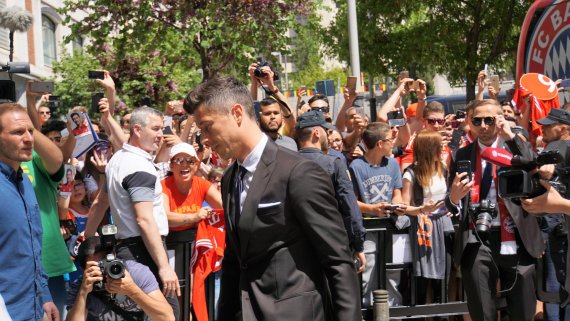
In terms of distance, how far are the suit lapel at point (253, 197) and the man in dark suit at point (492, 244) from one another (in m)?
3.17

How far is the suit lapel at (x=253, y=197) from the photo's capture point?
402 cm

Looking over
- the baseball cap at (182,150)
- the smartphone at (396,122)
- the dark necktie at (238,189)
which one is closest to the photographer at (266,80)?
the baseball cap at (182,150)

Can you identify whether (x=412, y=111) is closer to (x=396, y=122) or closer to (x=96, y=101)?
(x=396, y=122)

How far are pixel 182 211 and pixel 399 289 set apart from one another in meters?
2.14

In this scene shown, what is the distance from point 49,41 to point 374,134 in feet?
102

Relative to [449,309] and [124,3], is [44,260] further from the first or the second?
[124,3]

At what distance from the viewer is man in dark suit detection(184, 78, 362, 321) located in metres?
3.96

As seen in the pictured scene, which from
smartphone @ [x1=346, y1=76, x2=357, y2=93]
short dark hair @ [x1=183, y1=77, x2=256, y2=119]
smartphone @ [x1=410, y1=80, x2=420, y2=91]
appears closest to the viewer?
short dark hair @ [x1=183, y1=77, x2=256, y2=119]

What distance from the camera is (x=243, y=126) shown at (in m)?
4.12

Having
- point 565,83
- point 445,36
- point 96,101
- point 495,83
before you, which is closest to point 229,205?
point 96,101

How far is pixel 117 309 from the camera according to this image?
607cm

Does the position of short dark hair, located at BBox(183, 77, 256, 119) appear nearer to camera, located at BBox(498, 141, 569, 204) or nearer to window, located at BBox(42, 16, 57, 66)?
camera, located at BBox(498, 141, 569, 204)

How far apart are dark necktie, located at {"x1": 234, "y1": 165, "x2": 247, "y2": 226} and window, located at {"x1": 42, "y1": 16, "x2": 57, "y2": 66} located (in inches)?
1301

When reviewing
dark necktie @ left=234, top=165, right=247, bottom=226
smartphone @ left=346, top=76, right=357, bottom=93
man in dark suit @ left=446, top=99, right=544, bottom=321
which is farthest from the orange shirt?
dark necktie @ left=234, top=165, right=247, bottom=226
